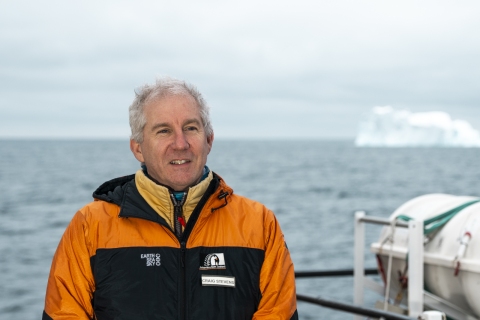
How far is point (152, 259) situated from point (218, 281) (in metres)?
0.25

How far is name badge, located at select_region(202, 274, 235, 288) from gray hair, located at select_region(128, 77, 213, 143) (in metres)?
0.55

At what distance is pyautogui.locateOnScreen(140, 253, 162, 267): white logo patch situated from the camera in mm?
2707

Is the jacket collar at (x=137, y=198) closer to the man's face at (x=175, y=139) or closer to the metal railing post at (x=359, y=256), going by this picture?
the man's face at (x=175, y=139)

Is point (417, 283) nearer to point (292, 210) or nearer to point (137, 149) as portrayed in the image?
point (137, 149)

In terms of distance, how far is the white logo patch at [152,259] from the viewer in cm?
271

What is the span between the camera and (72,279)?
2701 mm

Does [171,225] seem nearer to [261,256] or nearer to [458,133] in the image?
A: [261,256]

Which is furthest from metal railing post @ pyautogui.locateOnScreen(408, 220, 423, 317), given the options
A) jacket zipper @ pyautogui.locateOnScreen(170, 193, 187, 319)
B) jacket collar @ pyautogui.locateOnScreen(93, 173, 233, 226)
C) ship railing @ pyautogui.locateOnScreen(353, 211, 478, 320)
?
jacket zipper @ pyautogui.locateOnScreen(170, 193, 187, 319)

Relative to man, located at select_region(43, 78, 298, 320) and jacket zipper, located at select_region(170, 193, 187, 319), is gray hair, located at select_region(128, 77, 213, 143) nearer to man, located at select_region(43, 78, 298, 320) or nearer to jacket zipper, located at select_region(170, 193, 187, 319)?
man, located at select_region(43, 78, 298, 320)

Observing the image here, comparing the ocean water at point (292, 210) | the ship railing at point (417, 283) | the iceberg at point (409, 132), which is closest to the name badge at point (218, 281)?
the ocean water at point (292, 210)

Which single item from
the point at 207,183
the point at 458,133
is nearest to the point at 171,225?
the point at 207,183

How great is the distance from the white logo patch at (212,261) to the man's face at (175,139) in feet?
0.92

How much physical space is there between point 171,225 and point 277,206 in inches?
1482

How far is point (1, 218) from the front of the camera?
35.1 m
